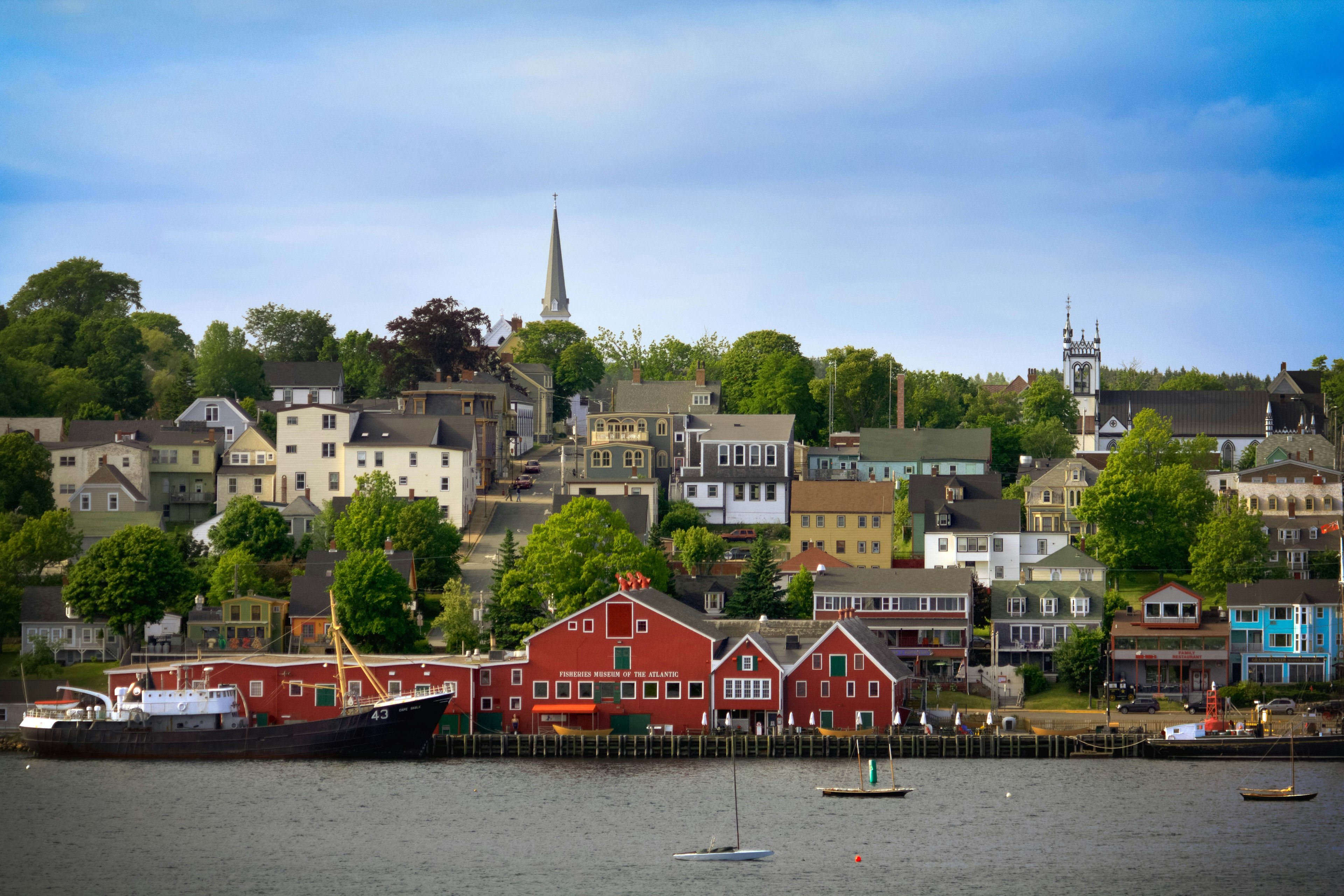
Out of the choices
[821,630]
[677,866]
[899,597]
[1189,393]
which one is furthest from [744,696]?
[1189,393]

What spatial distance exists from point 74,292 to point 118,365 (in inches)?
873

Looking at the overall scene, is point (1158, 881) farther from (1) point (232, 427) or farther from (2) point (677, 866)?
(1) point (232, 427)

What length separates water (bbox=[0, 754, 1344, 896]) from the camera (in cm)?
5609

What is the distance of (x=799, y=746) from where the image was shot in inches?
3009

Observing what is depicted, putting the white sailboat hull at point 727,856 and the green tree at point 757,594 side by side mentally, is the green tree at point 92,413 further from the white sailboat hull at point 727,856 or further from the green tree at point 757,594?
the white sailboat hull at point 727,856

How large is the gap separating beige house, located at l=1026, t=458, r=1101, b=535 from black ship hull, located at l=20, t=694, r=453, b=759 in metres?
41.5

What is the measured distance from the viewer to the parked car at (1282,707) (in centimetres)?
8144

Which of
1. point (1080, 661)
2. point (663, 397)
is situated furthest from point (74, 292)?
point (1080, 661)

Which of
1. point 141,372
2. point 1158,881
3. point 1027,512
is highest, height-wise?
point 141,372

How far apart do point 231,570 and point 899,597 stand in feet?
114

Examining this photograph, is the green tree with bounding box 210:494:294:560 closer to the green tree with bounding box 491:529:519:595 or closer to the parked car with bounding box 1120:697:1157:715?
the green tree with bounding box 491:529:519:595

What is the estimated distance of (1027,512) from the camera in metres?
106

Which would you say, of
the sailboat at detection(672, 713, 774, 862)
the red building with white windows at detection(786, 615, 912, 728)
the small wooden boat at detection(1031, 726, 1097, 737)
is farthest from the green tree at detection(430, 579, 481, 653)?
the sailboat at detection(672, 713, 774, 862)

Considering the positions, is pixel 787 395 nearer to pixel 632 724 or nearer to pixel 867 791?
pixel 632 724
